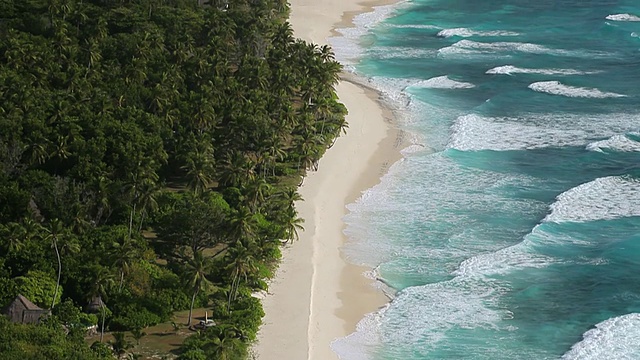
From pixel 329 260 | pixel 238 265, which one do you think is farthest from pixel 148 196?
pixel 329 260

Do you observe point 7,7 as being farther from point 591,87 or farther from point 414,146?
point 591,87

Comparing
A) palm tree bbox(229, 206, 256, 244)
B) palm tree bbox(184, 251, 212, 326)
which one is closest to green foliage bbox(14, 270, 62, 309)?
palm tree bbox(184, 251, 212, 326)

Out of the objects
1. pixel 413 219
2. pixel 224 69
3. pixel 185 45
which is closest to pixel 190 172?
pixel 413 219

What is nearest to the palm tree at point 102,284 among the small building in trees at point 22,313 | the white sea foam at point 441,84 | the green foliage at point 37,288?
the green foliage at point 37,288

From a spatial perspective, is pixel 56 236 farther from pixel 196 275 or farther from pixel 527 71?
pixel 527 71

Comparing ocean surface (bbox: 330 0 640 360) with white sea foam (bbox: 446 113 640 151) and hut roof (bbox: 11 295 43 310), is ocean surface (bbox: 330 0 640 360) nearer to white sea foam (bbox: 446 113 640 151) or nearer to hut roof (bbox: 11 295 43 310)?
white sea foam (bbox: 446 113 640 151)

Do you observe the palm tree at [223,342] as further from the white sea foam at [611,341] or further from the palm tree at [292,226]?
the white sea foam at [611,341]

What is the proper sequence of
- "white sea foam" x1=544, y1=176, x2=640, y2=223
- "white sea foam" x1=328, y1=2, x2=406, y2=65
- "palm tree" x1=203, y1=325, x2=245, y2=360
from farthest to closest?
"white sea foam" x1=328, y1=2, x2=406, y2=65
"white sea foam" x1=544, y1=176, x2=640, y2=223
"palm tree" x1=203, y1=325, x2=245, y2=360
